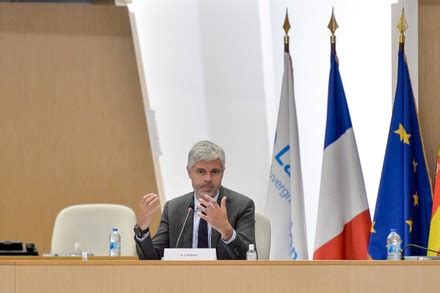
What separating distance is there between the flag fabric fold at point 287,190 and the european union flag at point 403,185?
0.64 metres

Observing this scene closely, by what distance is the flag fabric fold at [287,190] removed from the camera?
738 centimetres

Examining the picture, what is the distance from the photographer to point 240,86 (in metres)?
8.62

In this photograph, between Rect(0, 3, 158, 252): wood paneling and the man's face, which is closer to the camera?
the man's face

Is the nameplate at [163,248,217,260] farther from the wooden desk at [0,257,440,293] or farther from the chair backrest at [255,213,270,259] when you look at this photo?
the chair backrest at [255,213,270,259]

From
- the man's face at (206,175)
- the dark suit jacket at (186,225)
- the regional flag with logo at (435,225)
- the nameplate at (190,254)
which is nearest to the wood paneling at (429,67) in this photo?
the regional flag with logo at (435,225)

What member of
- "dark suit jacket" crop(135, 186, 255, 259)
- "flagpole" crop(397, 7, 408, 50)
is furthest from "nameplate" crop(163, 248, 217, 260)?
"flagpole" crop(397, 7, 408, 50)

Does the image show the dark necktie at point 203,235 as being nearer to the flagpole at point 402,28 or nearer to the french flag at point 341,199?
the french flag at point 341,199

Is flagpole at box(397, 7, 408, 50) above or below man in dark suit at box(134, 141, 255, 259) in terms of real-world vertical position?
above

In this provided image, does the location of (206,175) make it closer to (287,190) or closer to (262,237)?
(262,237)

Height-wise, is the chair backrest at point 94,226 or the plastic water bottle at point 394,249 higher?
the chair backrest at point 94,226

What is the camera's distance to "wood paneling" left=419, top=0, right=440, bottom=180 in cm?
732

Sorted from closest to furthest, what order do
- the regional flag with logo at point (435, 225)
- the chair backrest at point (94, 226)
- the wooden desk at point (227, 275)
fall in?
the wooden desk at point (227, 275)
the regional flag with logo at point (435, 225)
the chair backrest at point (94, 226)

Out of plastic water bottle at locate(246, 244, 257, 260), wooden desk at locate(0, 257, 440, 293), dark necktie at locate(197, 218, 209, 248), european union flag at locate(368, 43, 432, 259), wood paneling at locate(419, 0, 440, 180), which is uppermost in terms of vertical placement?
wood paneling at locate(419, 0, 440, 180)

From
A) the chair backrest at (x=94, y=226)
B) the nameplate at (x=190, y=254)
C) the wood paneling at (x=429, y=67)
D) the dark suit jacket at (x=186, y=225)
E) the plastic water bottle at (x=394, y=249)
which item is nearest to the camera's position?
the nameplate at (x=190, y=254)
